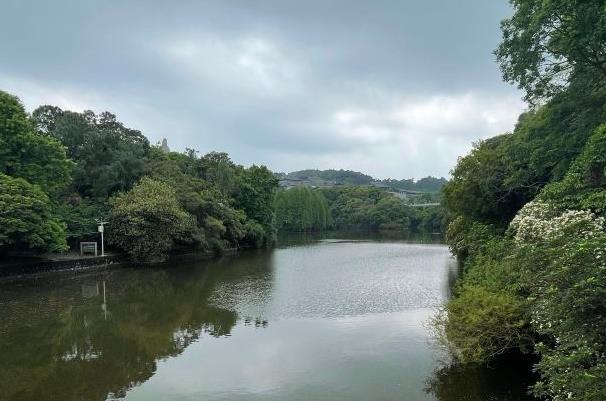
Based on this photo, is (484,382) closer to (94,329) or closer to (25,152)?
(94,329)

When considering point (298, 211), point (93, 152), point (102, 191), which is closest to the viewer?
point (102, 191)

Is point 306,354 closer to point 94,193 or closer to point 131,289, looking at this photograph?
point 131,289

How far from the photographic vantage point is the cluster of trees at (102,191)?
89.6ft

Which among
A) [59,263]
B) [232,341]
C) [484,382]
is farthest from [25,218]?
[484,382]

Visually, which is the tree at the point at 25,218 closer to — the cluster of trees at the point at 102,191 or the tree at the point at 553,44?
the cluster of trees at the point at 102,191

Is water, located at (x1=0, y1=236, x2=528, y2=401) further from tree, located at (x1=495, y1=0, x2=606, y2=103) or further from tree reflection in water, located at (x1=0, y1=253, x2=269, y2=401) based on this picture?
tree, located at (x1=495, y1=0, x2=606, y2=103)

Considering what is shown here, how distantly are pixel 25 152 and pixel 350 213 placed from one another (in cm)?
8200

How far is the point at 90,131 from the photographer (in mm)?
37719

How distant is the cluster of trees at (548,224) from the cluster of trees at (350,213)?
61329 millimetres

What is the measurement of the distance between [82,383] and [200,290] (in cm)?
1272

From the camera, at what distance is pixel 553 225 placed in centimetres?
1084

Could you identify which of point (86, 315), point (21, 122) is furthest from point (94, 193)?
point (86, 315)

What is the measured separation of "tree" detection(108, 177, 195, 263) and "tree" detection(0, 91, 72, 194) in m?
5.06

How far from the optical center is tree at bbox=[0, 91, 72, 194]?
2788 centimetres
